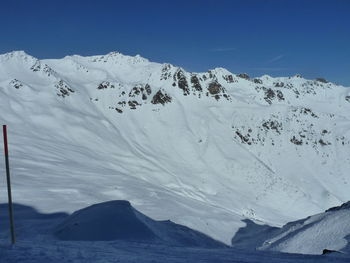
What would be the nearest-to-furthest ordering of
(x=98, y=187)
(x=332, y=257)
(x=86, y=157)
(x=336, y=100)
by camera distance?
(x=332, y=257), (x=98, y=187), (x=86, y=157), (x=336, y=100)

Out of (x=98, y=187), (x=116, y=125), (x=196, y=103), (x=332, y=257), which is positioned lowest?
(x=332, y=257)

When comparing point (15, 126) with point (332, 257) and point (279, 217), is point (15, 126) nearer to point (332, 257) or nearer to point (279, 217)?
point (279, 217)

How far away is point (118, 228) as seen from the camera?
12.7 meters

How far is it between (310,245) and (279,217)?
29.2 metres

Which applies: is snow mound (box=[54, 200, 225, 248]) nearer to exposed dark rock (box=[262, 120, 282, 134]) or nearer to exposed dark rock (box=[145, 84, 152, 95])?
exposed dark rock (box=[145, 84, 152, 95])

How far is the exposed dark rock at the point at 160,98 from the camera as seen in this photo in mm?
64375

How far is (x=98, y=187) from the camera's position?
22328mm

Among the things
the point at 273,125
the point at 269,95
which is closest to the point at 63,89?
the point at 273,125

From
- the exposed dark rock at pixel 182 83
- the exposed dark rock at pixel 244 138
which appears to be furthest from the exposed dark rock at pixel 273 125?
the exposed dark rock at pixel 182 83

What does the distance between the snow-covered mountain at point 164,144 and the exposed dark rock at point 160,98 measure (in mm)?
206

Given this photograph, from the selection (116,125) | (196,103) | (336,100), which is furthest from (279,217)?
(336,100)

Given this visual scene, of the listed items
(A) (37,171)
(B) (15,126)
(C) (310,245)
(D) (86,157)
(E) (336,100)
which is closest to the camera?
(C) (310,245)

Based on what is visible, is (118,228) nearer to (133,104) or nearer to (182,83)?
(133,104)

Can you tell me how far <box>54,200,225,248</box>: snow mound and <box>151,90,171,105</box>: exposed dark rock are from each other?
50.2 meters
